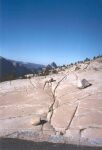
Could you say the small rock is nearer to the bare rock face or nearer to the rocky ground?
the rocky ground

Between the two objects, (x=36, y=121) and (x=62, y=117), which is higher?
(x=62, y=117)

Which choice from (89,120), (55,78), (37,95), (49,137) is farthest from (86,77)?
(49,137)

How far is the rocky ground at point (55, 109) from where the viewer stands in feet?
58.5

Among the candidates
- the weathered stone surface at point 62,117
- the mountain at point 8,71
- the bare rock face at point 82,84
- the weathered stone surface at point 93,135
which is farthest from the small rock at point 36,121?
the mountain at point 8,71

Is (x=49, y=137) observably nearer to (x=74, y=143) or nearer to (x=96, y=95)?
(x=74, y=143)

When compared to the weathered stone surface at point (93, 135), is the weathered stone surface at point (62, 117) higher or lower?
higher

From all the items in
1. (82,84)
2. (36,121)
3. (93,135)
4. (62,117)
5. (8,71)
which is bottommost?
(93,135)

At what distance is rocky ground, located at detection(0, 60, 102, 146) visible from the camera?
17.8 metres

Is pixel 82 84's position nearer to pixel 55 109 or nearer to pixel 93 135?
pixel 55 109

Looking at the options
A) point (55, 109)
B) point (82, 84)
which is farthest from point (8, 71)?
point (55, 109)

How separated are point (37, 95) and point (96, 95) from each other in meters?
4.88

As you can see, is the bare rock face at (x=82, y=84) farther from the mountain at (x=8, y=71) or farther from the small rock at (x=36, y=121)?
the mountain at (x=8, y=71)

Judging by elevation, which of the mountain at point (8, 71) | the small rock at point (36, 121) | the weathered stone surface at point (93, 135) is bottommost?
the weathered stone surface at point (93, 135)

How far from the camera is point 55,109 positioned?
20.8m
